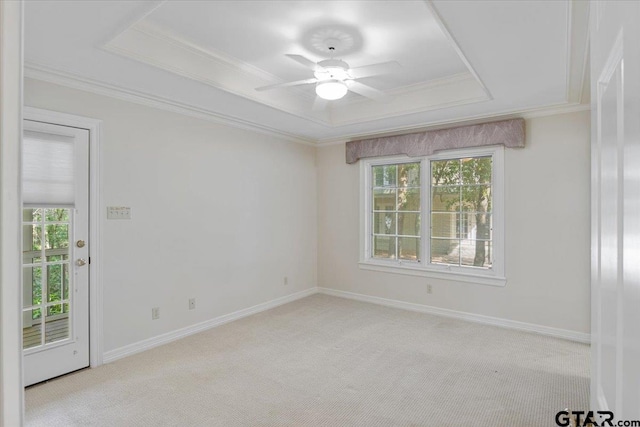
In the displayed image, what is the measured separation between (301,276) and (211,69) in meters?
3.24

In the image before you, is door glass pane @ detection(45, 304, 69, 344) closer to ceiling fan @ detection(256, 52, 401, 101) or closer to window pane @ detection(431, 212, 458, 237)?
ceiling fan @ detection(256, 52, 401, 101)

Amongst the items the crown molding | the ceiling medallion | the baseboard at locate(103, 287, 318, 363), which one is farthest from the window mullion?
the ceiling medallion

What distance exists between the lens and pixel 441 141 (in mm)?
4422

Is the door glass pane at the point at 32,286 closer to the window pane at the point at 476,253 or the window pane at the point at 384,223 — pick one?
the window pane at the point at 384,223

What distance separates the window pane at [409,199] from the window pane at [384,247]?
48 cm

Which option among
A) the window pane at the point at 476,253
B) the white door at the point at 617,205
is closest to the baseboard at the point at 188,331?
the window pane at the point at 476,253

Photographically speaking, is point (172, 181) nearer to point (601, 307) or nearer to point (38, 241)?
point (38, 241)

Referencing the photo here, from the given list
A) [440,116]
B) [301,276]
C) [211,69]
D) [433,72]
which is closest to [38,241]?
[211,69]

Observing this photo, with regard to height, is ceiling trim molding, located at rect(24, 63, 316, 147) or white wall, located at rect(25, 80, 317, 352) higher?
ceiling trim molding, located at rect(24, 63, 316, 147)

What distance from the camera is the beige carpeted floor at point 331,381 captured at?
7.83 ft

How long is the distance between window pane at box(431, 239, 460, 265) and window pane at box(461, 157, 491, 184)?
0.78 metres

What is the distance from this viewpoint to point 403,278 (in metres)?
4.86

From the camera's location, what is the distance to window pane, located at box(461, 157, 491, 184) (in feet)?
14.1

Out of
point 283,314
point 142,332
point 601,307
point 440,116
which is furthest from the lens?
point 283,314
